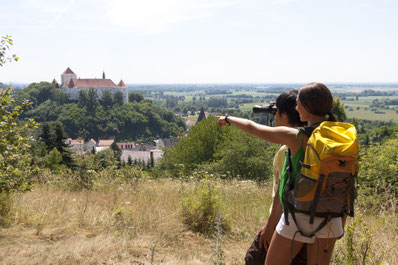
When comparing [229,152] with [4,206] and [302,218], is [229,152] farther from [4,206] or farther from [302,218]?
[302,218]

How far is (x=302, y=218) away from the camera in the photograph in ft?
5.36

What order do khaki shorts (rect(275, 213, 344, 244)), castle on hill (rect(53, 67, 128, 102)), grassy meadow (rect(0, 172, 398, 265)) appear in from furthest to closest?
castle on hill (rect(53, 67, 128, 102)) < grassy meadow (rect(0, 172, 398, 265)) < khaki shorts (rect(275, 213, 344, 244))

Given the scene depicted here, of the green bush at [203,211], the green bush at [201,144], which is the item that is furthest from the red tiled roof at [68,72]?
the green bush at [203,211]

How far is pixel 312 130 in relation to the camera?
1.68 meters

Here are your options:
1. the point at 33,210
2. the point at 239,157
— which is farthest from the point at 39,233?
the point at 239,157

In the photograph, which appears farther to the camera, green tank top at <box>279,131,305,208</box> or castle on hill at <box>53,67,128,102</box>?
castle on hill at <box>53,67,128,102</box>

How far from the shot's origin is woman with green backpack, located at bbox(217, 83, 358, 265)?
1644 mm

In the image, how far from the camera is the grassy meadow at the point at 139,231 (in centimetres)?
275

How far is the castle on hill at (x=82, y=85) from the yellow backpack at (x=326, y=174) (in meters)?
115

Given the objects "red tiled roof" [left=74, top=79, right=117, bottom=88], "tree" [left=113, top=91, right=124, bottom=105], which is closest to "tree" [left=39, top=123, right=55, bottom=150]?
"tree" [left=113, top=91, right=124, bottom=105]

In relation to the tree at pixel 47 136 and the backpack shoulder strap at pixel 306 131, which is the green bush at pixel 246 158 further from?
the tree at pixel 47 136

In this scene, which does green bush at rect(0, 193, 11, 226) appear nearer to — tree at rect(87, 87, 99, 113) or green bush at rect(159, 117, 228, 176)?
green bush at rect(159, 117, 228, 176)

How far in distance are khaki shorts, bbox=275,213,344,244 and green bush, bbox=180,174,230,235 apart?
1.93 metres

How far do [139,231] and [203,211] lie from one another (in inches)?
28.5
